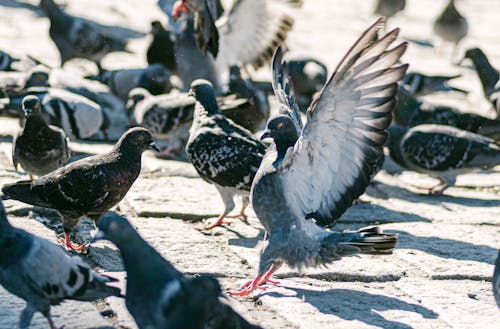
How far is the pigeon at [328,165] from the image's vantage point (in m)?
3.73

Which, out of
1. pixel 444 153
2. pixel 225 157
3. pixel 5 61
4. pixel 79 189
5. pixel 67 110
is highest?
pixel 444 153

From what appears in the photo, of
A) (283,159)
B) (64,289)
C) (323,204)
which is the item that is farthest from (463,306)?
(64,289)

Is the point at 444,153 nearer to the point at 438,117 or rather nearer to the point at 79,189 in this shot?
the point at 438,117

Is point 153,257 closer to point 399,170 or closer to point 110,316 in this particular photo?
point 110,316

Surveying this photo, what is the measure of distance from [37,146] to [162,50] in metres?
4.25

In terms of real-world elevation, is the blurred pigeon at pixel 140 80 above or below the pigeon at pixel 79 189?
below

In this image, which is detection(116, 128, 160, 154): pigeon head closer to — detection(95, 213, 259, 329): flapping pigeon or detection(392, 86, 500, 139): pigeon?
detection(95, 213, 259, 329): flapping pigeon

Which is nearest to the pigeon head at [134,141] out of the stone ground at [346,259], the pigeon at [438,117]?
the stone ground at [346,259]

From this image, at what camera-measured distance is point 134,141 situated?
4.68m

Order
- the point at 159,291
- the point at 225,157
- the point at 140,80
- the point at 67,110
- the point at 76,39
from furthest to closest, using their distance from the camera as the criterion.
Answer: the point at 76,39, the point at 140,80, the point at 67,110, the point at 225,157, the point at 159,291

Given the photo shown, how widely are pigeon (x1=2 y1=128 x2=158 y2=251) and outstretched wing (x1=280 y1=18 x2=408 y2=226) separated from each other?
96 centimetres

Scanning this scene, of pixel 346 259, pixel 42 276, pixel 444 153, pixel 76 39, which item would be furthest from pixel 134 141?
pixel 76 39

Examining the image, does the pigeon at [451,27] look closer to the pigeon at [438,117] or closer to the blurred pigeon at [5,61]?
the pigeon at [438,117]

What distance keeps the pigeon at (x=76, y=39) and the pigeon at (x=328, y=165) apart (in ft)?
18.6
